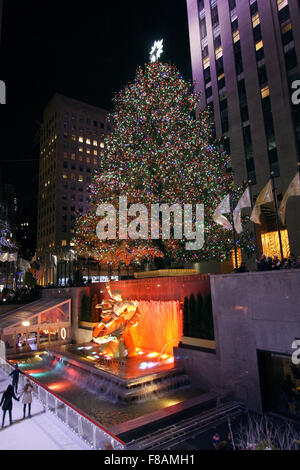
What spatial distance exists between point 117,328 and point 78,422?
279 inches

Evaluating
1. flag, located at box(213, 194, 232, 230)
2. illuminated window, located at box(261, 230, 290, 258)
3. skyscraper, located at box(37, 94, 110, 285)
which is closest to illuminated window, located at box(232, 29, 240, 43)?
illuminated window, located at box(261, 230, 290, 258)

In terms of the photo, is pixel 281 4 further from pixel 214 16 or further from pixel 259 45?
pixel 214 16

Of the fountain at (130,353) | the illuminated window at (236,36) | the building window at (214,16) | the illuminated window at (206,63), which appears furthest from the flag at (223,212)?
the building window at (214,16)

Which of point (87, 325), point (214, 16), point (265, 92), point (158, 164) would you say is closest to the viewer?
point (158, 164)

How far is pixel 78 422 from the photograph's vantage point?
7180mm

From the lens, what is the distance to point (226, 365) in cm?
1072

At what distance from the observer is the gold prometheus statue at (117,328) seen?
1417 centimetres

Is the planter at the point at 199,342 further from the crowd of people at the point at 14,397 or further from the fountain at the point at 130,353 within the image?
the crowd of people at the point at 14,397

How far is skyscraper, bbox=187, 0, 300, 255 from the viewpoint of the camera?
25.8m

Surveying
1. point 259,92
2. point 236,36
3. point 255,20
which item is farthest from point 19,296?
point 255,20
